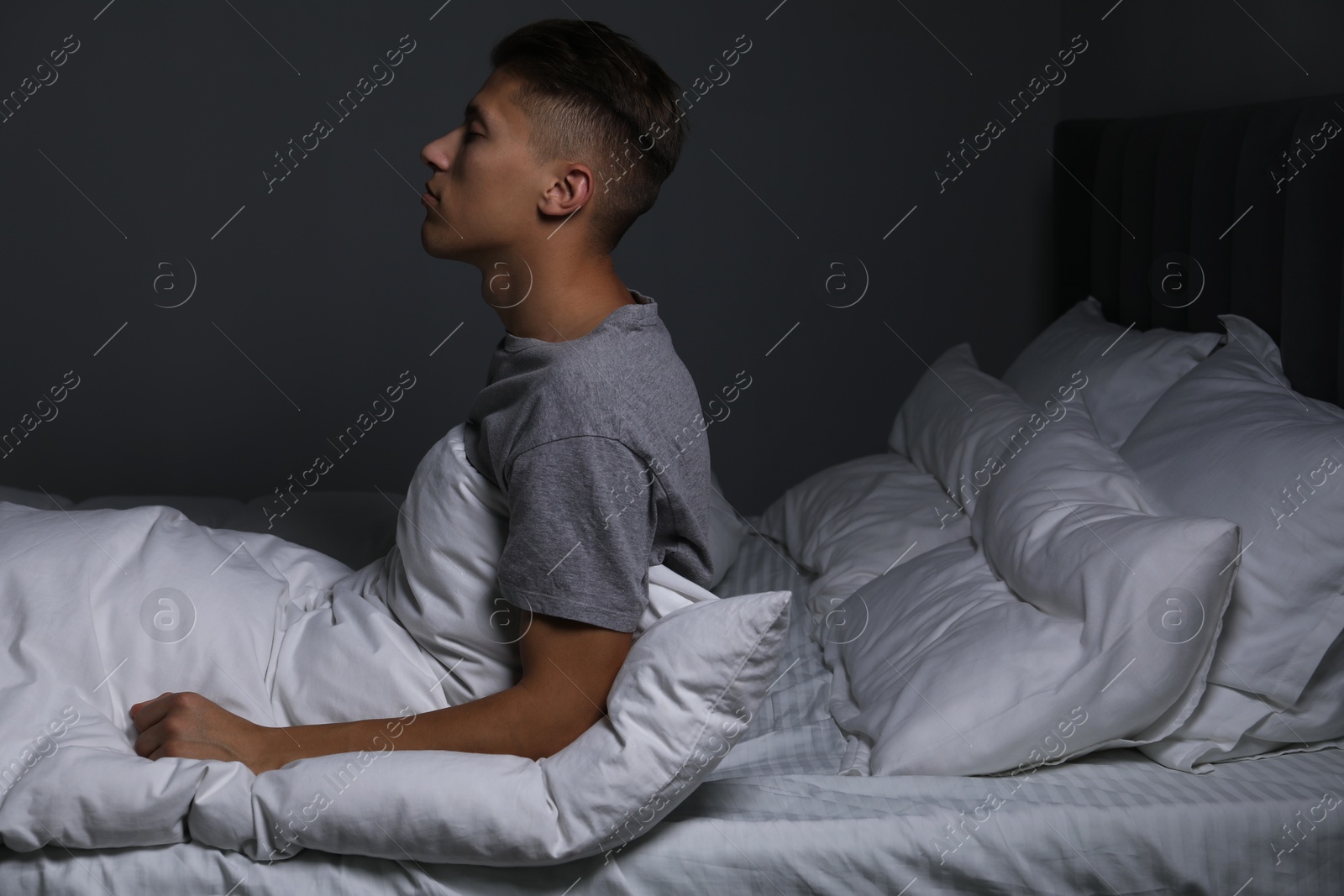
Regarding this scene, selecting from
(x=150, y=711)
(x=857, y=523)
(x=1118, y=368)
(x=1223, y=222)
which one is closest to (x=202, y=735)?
(x=150, y=711)

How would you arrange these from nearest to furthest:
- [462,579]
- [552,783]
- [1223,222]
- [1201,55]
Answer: [552,783]
[462,579]
[1223,222]
[1201,55]

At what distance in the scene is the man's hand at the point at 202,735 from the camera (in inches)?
38.6

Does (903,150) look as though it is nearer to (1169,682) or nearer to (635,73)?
(635,73)

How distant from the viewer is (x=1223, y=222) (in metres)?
1.62

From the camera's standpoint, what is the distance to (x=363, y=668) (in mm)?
1095

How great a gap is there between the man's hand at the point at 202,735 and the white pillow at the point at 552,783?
4cm

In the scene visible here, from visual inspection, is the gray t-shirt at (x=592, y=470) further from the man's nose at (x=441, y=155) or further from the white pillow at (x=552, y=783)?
the man's nose at (x=441, y=155)

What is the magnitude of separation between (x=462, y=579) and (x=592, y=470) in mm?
214

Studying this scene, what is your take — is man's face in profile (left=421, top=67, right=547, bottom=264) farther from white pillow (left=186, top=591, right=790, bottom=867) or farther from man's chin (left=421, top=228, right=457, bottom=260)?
white pillow (left=186, top=591, right=790, bottom=867)

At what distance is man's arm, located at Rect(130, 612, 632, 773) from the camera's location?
38.3 inches

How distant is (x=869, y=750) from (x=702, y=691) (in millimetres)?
340

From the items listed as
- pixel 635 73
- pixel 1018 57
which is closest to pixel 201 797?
pixel 635 73

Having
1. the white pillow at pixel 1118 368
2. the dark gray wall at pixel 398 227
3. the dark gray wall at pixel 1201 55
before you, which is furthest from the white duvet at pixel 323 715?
the dark gray wall at pixel 398 227

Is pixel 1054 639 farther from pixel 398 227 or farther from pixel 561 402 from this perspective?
pixel 398 227
